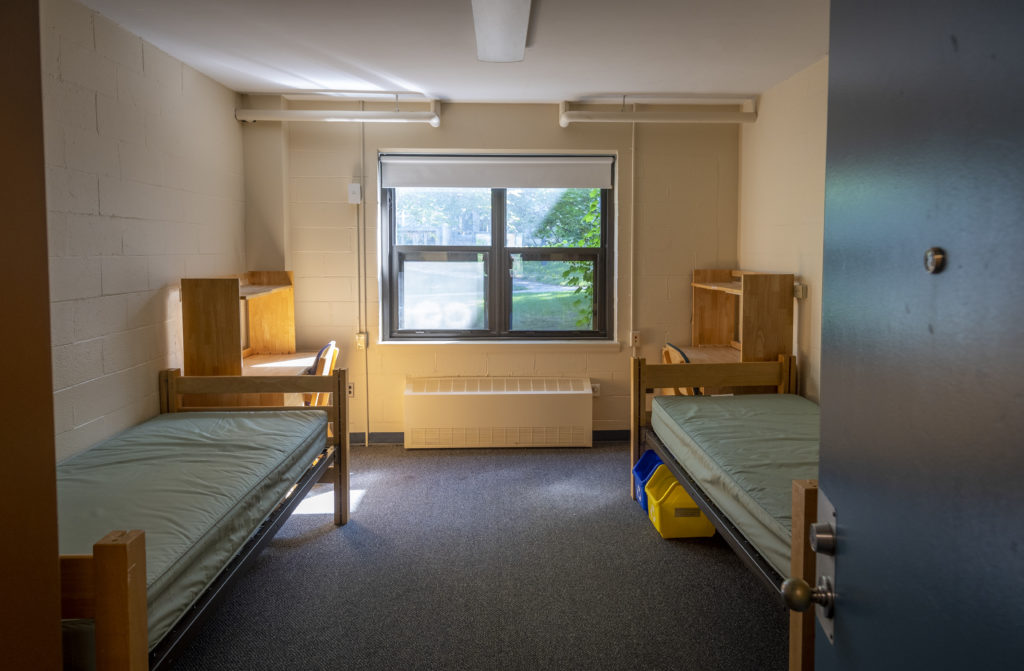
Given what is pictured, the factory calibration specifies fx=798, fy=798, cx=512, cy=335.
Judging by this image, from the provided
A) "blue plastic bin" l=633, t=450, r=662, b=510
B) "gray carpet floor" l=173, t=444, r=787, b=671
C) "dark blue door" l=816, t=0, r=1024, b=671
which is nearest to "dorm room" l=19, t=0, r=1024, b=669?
"dark blue door" l=816, t=0, r=1024, b=671

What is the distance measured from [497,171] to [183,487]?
3.25 meters

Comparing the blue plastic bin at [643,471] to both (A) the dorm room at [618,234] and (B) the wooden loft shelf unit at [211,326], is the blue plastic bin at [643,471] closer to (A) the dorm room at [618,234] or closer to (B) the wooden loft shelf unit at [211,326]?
(A) the dorm room at [618,234]

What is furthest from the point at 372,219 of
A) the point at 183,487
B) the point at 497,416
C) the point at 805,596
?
the point at 805,596

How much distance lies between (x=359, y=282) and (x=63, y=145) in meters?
2.32

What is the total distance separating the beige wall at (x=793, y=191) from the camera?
400cm

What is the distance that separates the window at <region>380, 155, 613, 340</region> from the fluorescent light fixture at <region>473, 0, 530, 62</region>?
1516 millimetres

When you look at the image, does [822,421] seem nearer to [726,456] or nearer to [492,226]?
[726,456]

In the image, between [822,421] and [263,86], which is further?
[263,86]

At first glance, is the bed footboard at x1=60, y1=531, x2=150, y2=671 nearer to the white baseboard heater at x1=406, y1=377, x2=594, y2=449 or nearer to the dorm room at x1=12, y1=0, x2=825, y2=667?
the dorm room at x1=12, y1=0, x2=825, y2=667

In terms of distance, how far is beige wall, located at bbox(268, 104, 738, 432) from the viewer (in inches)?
201

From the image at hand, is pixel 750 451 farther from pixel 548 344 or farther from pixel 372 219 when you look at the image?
pixel 372 219

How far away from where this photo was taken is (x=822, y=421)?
3.51 ft

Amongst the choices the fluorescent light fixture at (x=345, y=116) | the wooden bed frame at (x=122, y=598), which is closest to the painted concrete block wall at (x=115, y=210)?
the fluorescent light fixture at (x=345, y=116)

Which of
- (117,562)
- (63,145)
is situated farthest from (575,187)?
(117,562)
